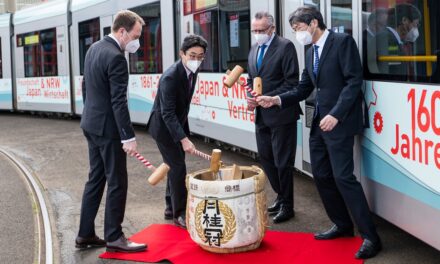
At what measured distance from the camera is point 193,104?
9.98 meters

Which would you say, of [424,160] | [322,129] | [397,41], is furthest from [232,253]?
[397,41]

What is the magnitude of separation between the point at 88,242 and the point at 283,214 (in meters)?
1.72

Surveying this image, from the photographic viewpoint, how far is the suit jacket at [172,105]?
530 cm

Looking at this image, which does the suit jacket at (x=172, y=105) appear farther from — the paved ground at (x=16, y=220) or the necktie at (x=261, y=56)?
the paved ground at (x=16, y=220)

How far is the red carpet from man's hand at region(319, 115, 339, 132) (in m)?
0.92

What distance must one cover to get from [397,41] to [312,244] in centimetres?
166

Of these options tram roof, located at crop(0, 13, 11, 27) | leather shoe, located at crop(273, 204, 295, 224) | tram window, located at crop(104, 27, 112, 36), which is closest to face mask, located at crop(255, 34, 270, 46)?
leather shoe, located at crop(273, 204, 295, 224)

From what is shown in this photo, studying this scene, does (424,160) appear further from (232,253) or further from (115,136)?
(115,136)

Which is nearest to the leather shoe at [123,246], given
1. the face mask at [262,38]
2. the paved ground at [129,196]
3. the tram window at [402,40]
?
the paved ground at [129,196]

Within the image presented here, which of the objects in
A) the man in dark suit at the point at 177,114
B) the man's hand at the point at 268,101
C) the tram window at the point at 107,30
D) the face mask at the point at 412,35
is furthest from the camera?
the tram window at the point at 107,30

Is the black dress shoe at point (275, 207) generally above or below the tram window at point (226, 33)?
below

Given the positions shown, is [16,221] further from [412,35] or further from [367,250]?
[412,35]

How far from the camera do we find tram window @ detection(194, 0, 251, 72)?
802cm

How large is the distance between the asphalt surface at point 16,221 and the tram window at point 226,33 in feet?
9.68
